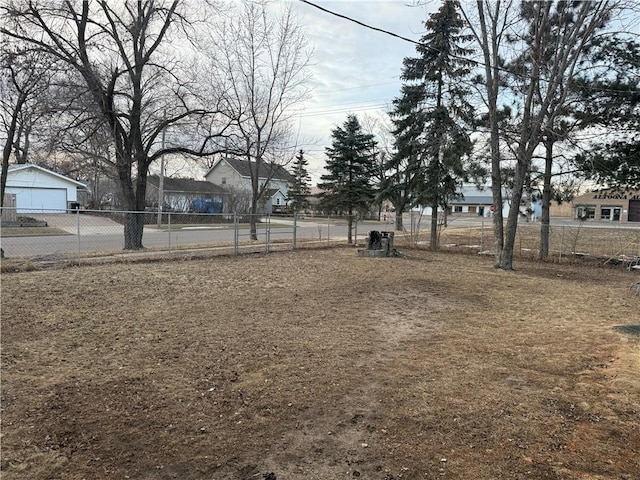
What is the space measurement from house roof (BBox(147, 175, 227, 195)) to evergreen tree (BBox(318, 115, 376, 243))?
29217 mm

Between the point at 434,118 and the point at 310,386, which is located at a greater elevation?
the point at 434,118

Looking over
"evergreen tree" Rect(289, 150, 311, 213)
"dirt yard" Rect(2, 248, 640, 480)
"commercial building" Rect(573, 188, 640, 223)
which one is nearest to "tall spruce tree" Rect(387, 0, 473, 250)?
"dirt yard" Rect(2, 248, 640, 480)

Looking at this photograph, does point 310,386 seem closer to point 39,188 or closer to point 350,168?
point 350,168

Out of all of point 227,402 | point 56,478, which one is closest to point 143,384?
point 227,402

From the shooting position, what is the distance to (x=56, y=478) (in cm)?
246

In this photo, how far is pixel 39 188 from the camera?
110ft

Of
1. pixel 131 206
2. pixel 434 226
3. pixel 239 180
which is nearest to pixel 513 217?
pixel 434 226

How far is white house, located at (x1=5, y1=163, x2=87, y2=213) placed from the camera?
32.0m

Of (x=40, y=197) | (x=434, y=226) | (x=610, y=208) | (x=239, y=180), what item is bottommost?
(x=434, y=226)

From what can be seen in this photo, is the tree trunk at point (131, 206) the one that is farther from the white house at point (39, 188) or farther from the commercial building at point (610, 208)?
the commercial building at point (610, 208)

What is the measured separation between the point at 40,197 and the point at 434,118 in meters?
32.0

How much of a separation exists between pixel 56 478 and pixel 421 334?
14.3ft

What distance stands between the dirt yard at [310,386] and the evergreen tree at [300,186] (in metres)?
34.6

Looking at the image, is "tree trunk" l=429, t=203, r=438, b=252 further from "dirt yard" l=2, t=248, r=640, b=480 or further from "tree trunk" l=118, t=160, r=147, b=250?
"tree trunk" l=118, t=160, r=147, b=250
